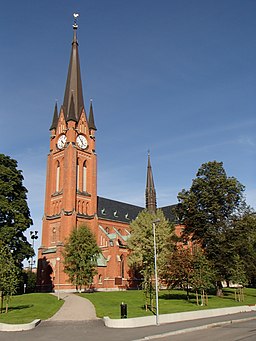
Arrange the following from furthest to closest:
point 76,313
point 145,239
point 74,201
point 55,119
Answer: point 55,119
point 74,201
point 145,239
point 76,313

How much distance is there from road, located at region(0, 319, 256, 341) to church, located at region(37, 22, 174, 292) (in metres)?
32.2

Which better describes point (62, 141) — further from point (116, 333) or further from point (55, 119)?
point (116, 333)

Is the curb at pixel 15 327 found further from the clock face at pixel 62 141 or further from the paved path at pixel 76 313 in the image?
the clock face at pixel 62 141

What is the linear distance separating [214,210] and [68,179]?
88.2 feet

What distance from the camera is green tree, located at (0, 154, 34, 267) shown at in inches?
1740

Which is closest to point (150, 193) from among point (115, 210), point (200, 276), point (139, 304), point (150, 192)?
point (150, 192)

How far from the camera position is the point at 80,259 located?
47.0 meters

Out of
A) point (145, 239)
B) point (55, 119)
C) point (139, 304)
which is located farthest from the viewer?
point (55, 119)

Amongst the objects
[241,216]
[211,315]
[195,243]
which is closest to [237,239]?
[241,216]

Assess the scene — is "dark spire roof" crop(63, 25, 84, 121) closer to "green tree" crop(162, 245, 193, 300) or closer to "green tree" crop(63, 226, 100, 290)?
"green tree" crop(63, 226, 100, 290)

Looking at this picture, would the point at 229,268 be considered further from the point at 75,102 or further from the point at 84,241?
the point at 75,102

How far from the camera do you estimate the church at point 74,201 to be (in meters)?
57.3

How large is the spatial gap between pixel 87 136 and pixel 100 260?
2413cm

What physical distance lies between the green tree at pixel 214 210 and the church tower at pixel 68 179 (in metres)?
18.9
